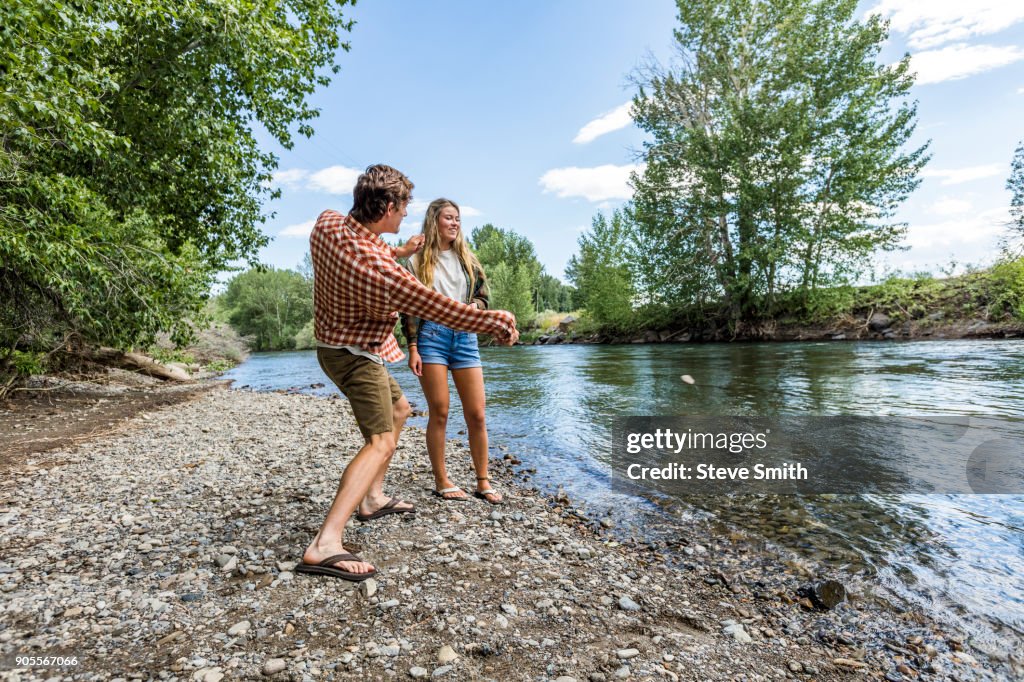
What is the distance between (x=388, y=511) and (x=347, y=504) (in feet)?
3.36

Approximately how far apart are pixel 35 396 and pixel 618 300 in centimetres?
3456

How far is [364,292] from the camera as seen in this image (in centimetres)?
302

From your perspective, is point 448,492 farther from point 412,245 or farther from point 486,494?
point 412,245

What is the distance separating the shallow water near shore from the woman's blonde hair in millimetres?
2444

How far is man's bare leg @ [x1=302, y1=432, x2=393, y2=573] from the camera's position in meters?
3.19

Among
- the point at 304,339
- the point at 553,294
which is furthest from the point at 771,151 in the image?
the point at 553,294

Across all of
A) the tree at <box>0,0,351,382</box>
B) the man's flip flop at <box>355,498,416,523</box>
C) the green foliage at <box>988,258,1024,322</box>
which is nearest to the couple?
the man's flip flop at <box>355,498,416,523</box>

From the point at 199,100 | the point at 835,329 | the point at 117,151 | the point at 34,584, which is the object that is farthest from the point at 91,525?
the point at 835,329

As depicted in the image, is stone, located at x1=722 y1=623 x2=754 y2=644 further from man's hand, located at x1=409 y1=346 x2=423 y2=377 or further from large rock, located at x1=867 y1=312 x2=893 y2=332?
large rock, located at x1=867 y1=312 x2=893 y2=332

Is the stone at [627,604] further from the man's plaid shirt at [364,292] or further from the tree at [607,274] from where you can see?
the tree at [607,274]

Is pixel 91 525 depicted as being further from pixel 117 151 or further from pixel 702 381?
→ pixel 702 381

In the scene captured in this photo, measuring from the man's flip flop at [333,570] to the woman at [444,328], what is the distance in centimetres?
141

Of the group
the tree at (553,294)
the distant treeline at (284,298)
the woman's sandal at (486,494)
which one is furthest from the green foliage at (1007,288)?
the tree at (553,294)

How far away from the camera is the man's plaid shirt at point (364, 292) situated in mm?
2971
